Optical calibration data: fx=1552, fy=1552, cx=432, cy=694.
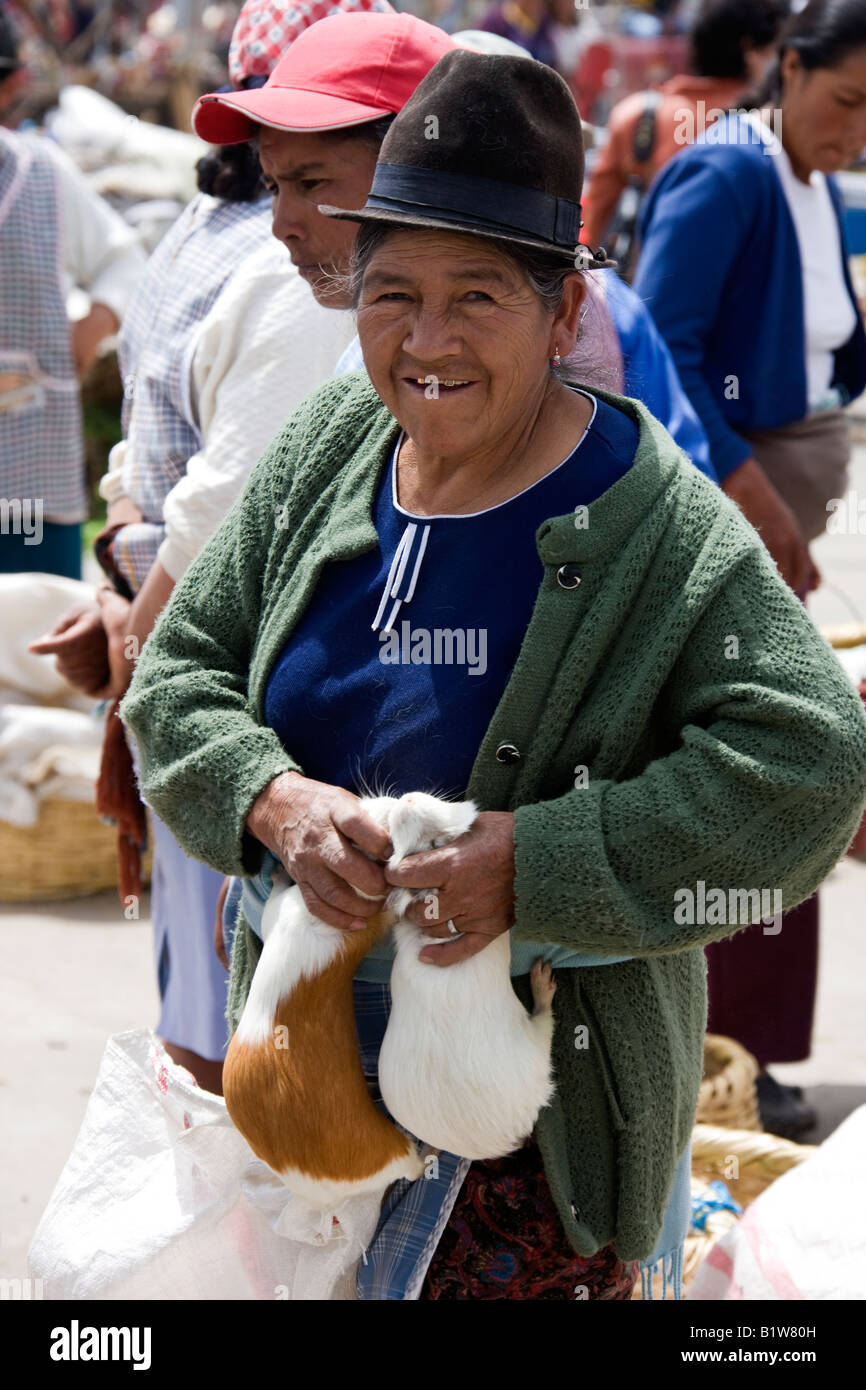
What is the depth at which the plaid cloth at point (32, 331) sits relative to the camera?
4.20m

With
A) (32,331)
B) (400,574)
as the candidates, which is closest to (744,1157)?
(400,574)

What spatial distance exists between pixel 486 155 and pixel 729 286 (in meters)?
1.82

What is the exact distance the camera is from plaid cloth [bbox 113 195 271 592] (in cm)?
251

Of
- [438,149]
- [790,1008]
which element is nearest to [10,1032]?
[790,1008]

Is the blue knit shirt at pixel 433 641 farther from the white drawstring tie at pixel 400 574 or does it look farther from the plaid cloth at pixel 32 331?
the plaid cloth at pixel 32 331

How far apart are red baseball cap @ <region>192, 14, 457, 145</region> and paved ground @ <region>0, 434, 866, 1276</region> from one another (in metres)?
2.09

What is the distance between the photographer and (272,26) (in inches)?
98.7

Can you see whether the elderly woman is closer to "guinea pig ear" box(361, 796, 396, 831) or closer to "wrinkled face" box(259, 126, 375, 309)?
"guinea pig ear" box(361, 796, 396, 831)

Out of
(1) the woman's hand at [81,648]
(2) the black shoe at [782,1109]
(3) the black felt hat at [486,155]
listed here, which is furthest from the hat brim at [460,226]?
(2) the black shoe at [782,1109]

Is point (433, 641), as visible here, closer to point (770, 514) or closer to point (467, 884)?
point (467, 884)

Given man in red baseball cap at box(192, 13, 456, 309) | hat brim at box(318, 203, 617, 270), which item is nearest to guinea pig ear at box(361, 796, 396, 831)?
hat brim at box(318, 203, 617, 270)

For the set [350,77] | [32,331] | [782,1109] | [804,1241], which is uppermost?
[350,77]

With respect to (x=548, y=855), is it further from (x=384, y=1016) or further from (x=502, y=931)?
(x=384, y=1016)

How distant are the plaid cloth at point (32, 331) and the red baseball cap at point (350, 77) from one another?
2.20 metres
